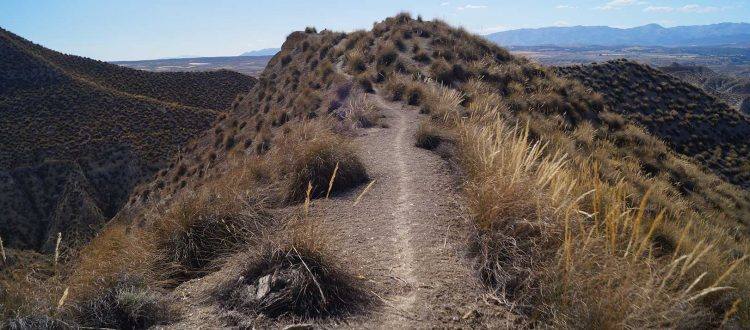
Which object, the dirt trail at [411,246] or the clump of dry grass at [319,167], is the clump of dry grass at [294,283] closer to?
the dirt trail at [411,246]

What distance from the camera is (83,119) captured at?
138 feet

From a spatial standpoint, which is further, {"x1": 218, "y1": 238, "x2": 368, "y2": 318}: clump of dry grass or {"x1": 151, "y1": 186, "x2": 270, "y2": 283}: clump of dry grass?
{"x1": 151, "y1": 186, "x2": 270, "y2": 283}: clump of dry grass

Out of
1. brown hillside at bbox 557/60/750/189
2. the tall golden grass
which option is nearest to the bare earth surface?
the tall golden grass

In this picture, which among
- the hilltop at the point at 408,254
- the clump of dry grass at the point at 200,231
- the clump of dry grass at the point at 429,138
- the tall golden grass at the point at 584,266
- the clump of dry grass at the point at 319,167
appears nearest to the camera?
the tall golden grass at the point at 584,266

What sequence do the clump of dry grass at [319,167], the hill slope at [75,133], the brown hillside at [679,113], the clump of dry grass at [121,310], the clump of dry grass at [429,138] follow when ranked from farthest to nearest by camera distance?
the hill slope at [75,133]
the brown hillside at [679,113]
the clump of dry grass at [429,138]
the clump of dry grass at [319,167]
the clump of dry grass at [121,310]

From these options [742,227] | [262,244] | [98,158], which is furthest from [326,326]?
[98,158]

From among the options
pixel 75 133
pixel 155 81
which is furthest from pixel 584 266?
pixel 155 81

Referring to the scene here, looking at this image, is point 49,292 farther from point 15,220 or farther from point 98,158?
point 98,158

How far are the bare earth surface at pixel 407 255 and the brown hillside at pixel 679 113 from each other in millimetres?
18924

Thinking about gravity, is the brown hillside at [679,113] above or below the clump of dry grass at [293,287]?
below

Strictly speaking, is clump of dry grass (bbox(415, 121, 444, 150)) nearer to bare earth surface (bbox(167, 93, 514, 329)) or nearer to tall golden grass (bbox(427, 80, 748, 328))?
bare earth surface (bbox(167, 93, 514, 329))

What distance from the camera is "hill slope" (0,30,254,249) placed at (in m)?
33.1

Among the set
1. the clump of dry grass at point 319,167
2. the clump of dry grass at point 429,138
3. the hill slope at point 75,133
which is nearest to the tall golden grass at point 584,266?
the clump of dry grass at point 319,167

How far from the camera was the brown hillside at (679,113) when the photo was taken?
20578 mm
